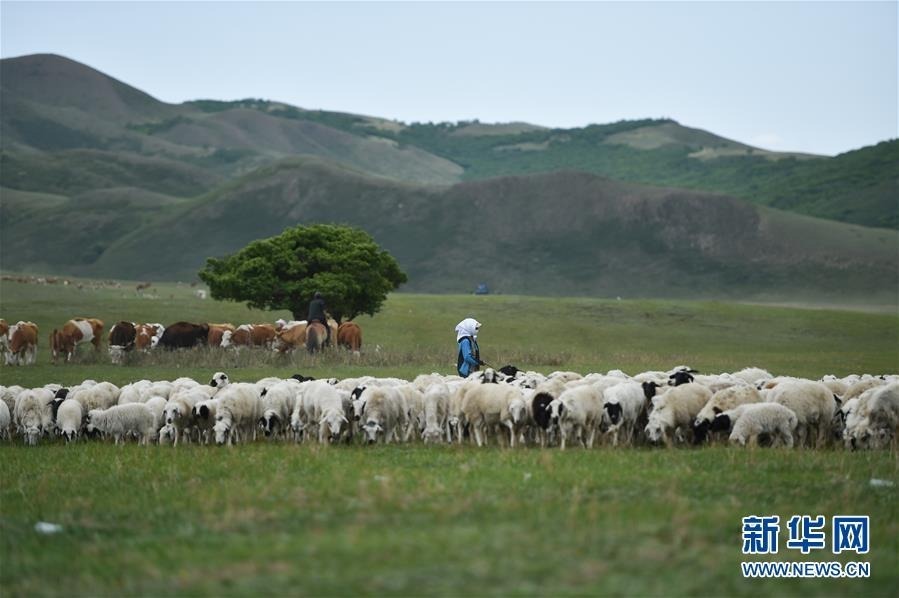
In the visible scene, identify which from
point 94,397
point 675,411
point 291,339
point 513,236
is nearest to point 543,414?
point 675,411

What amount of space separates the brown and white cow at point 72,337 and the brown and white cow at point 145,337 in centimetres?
130

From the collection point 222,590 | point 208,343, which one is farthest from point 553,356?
point 222,590

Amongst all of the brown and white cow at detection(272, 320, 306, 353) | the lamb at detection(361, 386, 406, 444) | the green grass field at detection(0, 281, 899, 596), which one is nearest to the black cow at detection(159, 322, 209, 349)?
the brown and white cow at detection(272, 320, 306, 353)

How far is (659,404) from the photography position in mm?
17109

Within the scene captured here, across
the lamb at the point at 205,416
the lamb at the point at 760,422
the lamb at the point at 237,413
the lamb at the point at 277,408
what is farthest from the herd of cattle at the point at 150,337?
the lamb at the point at 760,422

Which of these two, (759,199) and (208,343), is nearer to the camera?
(208,343)

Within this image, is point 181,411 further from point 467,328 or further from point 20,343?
point 20,343

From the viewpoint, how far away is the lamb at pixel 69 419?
1853 centimetres

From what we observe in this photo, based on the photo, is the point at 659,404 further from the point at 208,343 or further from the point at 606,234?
the point at 606,234

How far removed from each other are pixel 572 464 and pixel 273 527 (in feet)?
16.6

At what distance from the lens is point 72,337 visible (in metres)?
36.5

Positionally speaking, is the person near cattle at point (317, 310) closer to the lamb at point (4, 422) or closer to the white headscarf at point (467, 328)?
the white headscarf at point (467, 328)

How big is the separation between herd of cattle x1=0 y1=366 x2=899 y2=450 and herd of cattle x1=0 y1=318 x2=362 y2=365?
1626 centimetres

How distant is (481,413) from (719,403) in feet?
12.3
